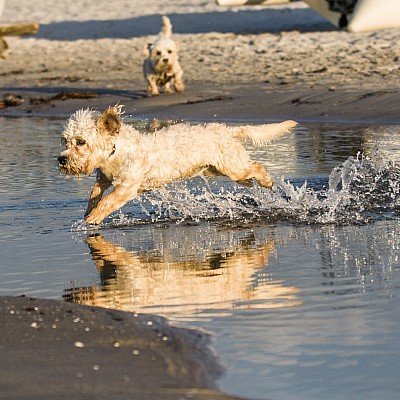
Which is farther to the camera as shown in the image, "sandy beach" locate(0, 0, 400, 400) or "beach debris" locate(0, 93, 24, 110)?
"beach debris" locate(0, 93, 24, 110)

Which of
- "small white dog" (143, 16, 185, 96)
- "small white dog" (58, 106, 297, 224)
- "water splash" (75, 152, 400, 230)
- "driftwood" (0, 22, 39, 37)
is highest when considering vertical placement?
"driftwood" (0, 22, 39, 37)

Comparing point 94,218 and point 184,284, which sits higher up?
point 94,218

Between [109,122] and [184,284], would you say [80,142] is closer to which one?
[109,122]

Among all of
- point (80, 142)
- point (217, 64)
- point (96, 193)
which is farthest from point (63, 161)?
point (217, 64)

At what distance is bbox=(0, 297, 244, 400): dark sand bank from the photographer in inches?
173

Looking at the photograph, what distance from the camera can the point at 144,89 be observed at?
18484mm

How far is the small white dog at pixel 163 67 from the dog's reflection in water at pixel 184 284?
975cm

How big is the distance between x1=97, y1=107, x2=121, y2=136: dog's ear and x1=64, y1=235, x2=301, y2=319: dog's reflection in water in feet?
2.57

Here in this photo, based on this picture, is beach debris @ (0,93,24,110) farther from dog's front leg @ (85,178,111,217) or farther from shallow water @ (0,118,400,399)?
dog's front leg @ (85,178,111,217)

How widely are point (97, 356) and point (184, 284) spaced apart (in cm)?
154

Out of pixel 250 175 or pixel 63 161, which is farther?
pixel 250 175

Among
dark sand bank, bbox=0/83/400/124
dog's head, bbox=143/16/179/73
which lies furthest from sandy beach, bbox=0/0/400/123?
dog's head, bbox=143/16/179/73

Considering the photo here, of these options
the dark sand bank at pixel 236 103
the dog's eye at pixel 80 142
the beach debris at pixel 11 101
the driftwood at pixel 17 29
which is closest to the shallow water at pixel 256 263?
the dog's eye at pixel 80 142

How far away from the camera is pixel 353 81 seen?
1683 centimetres
